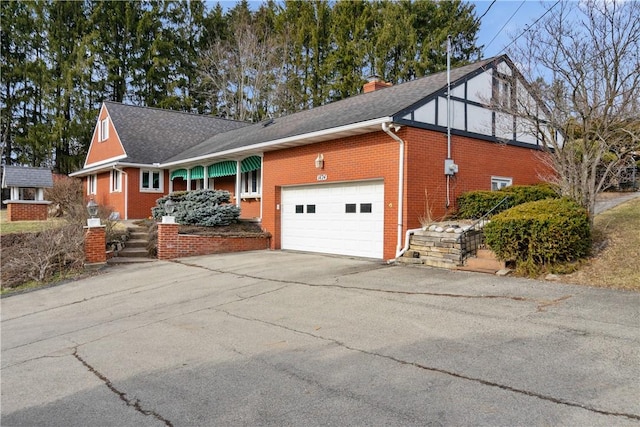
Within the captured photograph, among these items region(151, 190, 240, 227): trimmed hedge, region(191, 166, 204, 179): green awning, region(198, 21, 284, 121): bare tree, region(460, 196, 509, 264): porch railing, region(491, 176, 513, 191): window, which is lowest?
region(460, 196, 509, 264): porch railing

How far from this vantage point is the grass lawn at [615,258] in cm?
709

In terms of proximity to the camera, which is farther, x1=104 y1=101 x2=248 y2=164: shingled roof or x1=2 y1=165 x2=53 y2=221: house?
x1=104 y1=101 x2=248 y2=164: shingled roof

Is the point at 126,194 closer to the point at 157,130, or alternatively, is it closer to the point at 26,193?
the point at 26,193

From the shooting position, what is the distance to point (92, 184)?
87.0 ft

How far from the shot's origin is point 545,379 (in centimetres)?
373

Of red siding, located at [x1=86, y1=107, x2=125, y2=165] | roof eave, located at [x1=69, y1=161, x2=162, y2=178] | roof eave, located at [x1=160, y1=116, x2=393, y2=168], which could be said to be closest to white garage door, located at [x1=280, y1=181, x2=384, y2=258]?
roof eave, located at [x1=160, y1=116, x2=393, y2=168]

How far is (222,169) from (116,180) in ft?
27.6

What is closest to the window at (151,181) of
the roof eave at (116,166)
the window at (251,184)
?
the roof eave at (116,166)

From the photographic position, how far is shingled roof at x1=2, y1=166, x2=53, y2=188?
1756cm

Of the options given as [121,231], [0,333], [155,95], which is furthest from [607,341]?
[155,95]

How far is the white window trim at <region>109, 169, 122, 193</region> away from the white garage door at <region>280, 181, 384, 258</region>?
1161 centimetres

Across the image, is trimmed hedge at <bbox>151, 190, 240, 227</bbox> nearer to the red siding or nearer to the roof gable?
the roof gable

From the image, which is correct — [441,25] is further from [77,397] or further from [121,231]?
[77,397]

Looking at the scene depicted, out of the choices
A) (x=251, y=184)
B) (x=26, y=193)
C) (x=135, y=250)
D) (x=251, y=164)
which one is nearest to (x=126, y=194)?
(x=26, y=193)
